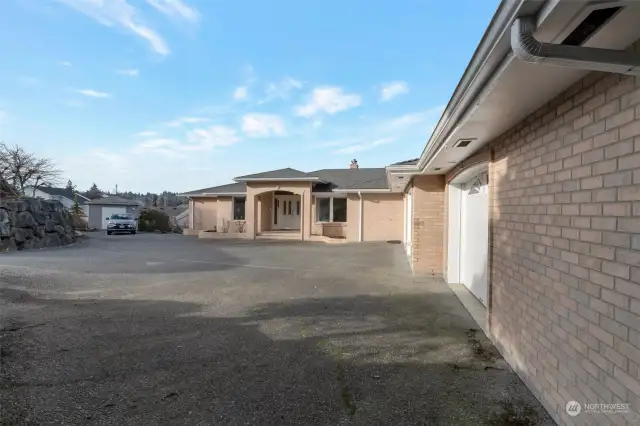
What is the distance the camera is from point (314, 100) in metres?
16.2

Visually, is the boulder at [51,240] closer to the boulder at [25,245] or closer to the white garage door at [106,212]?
the boulder at [25,245]

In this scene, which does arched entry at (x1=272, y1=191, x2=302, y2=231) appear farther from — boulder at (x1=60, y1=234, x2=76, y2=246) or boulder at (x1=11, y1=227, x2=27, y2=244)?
boulder at (x1=11, y1=227, x2=27, y2=244)

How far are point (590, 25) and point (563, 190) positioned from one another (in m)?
1.37

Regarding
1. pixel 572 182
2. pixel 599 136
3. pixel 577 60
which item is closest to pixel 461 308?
pixel 572 182

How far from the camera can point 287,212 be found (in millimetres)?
24891

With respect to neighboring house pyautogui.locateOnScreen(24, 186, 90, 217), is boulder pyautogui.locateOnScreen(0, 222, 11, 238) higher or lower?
lower

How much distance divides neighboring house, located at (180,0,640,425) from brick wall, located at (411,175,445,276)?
4.27m

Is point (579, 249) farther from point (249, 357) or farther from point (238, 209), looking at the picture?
point (238, 209)

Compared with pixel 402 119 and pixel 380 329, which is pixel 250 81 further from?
pixel 380 329

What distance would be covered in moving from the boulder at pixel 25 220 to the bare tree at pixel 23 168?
17911 millimetres

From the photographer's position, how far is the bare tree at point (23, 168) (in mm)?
30844

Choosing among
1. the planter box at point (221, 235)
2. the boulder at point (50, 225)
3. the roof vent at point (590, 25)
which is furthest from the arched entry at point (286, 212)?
the roof vent at point (590, 25)

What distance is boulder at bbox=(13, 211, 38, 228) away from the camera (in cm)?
1576

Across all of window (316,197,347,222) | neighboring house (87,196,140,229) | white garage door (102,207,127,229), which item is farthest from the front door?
white garage door (102,207,127,229)
